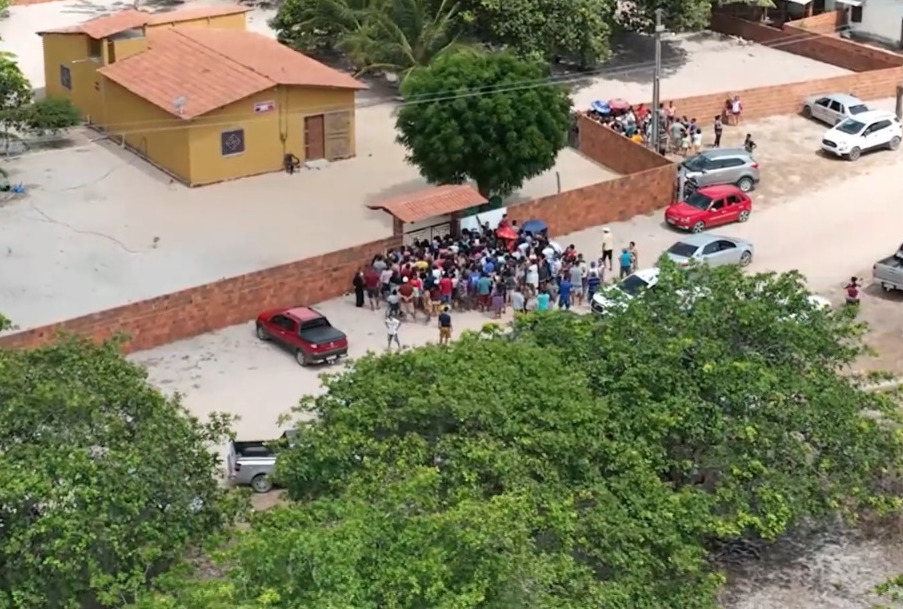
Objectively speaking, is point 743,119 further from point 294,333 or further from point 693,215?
point 294,333

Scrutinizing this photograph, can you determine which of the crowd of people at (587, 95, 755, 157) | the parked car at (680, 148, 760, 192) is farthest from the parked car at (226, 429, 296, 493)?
the crowd of people at (587, 95, 755, 157)

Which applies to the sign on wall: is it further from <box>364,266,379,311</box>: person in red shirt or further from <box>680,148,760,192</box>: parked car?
<box>680,148,760,192</box>: parked car

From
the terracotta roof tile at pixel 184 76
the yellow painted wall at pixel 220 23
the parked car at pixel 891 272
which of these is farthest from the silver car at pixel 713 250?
the yellow painted wall at pixel 220 23

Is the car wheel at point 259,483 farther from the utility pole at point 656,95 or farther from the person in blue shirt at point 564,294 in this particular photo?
the utility pole at point 656,95

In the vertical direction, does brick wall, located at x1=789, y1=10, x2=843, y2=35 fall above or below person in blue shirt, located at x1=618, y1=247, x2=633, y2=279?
above

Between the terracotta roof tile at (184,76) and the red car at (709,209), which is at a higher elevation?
the terracotta roof tile at (184,76)

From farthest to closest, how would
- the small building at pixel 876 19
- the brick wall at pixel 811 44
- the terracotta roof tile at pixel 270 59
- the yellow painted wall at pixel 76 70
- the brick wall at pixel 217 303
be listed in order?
the small building at pixel 876 19, the brick wall at pixel 811 44, the yellow painted wall at pixel 76 70, the terracotta roof tile at pixel 270 59, the brick wall at pixel 217 303

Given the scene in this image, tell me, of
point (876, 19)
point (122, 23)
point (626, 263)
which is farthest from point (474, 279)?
point (876, 19)
